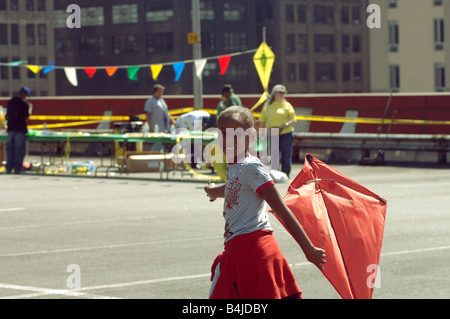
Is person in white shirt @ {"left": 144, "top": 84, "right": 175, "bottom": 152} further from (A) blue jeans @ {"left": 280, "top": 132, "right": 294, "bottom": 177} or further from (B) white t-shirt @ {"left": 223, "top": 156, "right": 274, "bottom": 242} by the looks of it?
(B) white t-shirt @ {"left": 223, "top": 156, "right": 274, "bottom": 242}

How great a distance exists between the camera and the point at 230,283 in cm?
558

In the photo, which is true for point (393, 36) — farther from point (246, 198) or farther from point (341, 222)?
point (246, 198)

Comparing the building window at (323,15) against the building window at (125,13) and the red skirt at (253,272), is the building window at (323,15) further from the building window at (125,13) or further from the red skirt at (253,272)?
the red skirt at (253,272)

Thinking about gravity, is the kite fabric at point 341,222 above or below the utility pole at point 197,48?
below

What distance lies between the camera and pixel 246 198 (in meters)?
5.71

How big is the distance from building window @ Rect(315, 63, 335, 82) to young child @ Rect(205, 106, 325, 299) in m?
122

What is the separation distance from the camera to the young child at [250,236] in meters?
5.50

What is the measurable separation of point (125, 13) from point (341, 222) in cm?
12083

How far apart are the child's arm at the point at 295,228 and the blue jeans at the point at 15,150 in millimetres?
20022

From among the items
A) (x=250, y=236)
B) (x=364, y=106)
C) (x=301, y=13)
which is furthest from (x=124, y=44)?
(x=250, y=236)

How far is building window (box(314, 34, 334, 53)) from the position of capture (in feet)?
417

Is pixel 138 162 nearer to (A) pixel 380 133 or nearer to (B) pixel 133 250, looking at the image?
(A) pixel 380 133

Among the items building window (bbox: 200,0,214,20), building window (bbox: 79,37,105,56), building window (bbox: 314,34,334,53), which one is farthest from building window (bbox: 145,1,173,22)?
building window (bbox: 314,34,334,53)

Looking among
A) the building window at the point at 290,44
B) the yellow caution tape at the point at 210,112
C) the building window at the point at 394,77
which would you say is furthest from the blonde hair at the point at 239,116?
the building window at the point at 290,44
